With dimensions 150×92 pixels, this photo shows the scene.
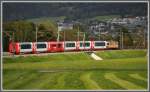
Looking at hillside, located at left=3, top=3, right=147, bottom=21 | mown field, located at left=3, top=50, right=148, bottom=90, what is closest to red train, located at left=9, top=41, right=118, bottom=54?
→ mown field, located at left=3, top=50, right=148, bottom=90

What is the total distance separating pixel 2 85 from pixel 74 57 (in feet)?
18.9

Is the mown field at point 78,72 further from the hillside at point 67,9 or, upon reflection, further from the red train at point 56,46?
the hillside at point 67,9

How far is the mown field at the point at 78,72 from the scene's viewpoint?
59.7ft

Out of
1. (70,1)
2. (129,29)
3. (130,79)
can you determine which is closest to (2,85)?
(70,1)

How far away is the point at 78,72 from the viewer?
20.5 meters

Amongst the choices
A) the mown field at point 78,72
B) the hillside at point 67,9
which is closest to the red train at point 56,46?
the mown field at point 78,72

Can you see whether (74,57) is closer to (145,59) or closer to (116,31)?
(116,31)

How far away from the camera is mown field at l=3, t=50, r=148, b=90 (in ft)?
59.7

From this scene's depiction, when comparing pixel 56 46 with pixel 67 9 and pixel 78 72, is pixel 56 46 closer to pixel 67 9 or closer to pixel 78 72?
pixel 78 72

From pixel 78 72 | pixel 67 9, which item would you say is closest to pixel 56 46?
pixel 78 72

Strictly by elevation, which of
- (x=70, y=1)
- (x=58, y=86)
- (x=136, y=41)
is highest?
(x=70, y=1)

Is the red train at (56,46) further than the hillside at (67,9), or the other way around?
the red train at (56,46)

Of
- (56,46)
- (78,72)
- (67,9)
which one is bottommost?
(78,72)

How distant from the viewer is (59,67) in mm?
21047
